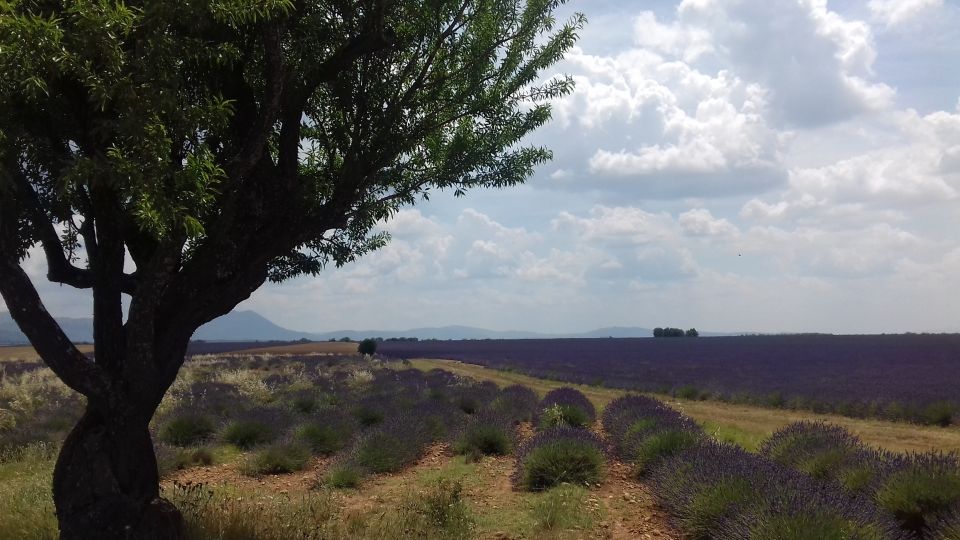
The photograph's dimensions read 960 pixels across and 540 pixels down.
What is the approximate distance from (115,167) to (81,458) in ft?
10.2

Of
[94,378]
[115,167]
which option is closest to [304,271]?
[94,378]

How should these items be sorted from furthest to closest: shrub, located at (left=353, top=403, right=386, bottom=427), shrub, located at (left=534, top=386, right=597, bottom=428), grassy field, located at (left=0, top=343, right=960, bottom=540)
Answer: shrub, located at (left=353, top=403, right=386, bottom=427) < shrub, located at (left=534, top=386, right=597, bottom=428) < grassy field, located at (left=0, top=343, right=960, bottom=540)

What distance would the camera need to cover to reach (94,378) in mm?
6383

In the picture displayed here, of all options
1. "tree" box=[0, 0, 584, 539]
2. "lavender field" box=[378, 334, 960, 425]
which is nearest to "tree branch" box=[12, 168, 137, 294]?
"tree" box=[0, 0, 584, 539]

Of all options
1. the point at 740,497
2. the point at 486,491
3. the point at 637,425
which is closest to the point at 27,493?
the point at 486,491

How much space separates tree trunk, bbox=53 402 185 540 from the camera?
6340 millimetres

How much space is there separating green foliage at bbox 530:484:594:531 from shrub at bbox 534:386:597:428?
193 inches

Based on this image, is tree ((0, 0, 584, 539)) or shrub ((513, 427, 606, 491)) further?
shrub ((513, 427, 606, 491))

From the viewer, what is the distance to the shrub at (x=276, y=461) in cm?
1207

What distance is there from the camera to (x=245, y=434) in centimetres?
1452

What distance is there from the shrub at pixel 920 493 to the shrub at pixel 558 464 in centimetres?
392

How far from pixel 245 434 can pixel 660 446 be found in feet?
29.4

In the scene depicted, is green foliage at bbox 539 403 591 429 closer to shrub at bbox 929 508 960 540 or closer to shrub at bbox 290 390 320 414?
shrub at bbox 290 390 320 414

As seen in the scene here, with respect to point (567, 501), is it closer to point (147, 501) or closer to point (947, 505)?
point (947, 505)
